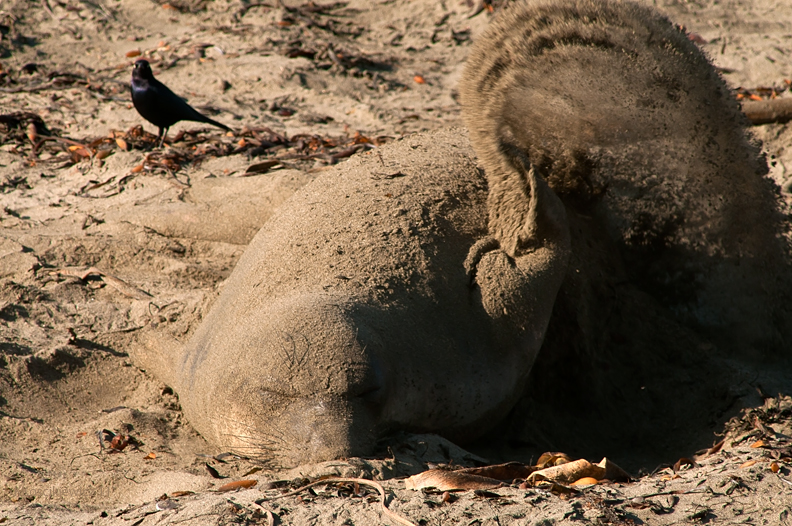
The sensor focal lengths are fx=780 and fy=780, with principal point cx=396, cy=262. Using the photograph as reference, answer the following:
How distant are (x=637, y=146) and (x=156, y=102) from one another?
347 centimetres

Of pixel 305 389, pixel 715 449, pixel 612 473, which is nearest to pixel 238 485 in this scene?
pixel 305 389

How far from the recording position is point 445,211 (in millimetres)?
3385

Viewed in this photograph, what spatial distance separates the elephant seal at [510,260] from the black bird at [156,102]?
92.5 inches

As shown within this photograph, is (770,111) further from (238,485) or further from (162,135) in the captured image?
(238,485)

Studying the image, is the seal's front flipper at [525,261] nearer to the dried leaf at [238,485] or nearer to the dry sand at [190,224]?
the dry sand at [190,224]

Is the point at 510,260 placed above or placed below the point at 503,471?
above

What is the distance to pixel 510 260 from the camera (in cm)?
335

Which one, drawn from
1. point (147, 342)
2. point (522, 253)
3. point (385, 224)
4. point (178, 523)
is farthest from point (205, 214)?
point (178, 523)

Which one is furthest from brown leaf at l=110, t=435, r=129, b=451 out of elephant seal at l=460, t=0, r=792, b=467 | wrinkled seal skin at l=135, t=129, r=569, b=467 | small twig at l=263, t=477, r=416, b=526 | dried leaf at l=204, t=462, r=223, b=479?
elephant seal at l=460, t=0, r=792, b=467

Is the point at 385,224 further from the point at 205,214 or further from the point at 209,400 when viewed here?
the point at 205,214

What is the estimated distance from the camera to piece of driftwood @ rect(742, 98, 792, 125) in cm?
544

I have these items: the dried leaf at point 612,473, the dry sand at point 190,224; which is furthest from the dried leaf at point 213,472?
the dried leaf at point 612,473

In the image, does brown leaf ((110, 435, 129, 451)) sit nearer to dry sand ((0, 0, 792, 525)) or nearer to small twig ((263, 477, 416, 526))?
dry sand ((0, 0, 792, 525))

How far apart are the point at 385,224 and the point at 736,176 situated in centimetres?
171
